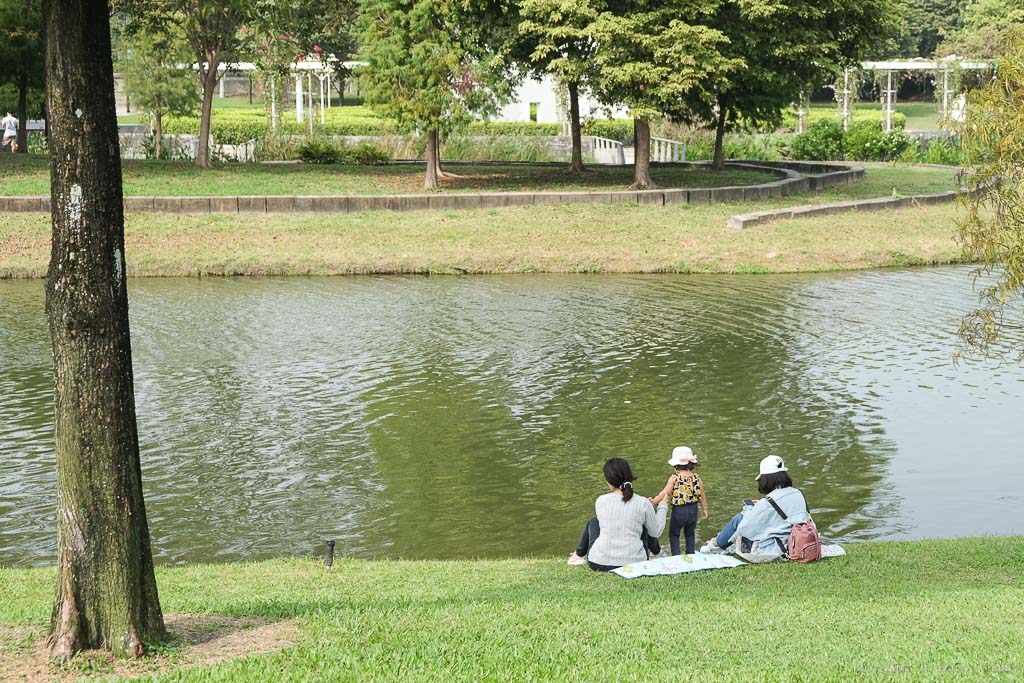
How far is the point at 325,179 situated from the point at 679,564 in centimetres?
2774

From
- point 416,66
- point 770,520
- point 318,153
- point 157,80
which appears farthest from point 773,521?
point 157,80

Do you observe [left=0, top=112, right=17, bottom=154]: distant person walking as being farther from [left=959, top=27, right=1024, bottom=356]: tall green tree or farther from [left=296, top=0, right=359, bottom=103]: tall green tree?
[left=959, top=27, right=1024, bottom=356]: tall green tree

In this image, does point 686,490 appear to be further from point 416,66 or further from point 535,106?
point 535,106

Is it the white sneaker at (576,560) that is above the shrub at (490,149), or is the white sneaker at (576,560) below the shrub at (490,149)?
Result: below

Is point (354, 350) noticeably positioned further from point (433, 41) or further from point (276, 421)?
point (433, 41)

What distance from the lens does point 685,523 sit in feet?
34.3

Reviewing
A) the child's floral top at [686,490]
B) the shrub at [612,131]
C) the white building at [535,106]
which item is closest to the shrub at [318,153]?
the shrub at [612,131]

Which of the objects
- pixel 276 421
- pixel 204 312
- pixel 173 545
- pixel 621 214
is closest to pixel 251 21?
pixel 621 214

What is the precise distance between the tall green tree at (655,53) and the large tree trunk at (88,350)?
2582cm

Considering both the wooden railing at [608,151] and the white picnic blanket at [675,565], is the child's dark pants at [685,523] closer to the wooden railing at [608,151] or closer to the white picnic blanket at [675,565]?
the white picnic blanket at [675,565]

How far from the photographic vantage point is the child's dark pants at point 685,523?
10406 mm

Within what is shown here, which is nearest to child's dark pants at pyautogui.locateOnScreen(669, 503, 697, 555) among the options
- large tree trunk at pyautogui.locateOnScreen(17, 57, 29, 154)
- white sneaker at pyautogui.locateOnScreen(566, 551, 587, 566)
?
white sneaker at pyautogui.locateOnScreen(566, 551, 587, 566)

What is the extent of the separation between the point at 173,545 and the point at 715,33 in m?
23.9

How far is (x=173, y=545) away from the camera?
10938mm
